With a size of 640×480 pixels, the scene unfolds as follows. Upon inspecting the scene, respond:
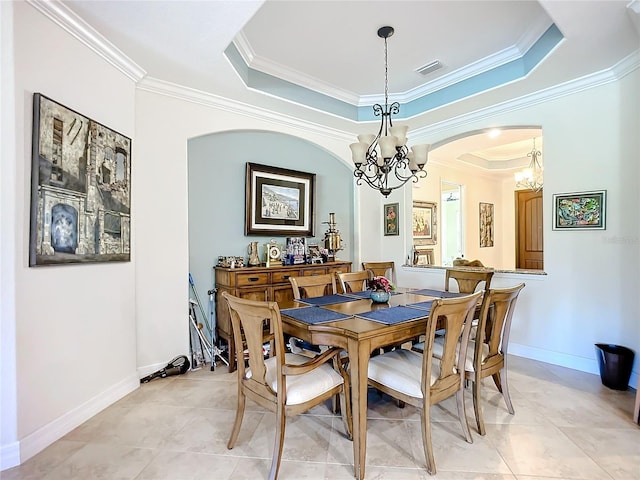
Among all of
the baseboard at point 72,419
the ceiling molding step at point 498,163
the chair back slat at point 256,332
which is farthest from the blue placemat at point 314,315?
the ceiling molding step at point 498,163

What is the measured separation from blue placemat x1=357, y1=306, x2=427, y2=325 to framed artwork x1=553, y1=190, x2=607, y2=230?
208 cm

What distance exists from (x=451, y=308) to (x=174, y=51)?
9.14 ft

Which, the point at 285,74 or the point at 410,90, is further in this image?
the point at 410,90

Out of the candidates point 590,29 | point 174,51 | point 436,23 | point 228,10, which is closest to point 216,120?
point 174,51

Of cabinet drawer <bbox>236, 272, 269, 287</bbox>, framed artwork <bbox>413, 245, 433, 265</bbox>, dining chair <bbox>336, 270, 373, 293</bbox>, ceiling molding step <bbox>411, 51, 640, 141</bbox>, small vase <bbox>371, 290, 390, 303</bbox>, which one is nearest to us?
small vase <bbox>371, 290, 390, 303</bbox>

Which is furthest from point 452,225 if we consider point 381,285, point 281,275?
point 381,285

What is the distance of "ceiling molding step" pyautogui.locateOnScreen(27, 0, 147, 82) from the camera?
6.63 feet

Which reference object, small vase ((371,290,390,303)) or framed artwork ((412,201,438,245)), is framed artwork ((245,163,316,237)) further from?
framed artwork ((412,201,438,245))

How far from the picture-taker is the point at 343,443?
80.7 inches

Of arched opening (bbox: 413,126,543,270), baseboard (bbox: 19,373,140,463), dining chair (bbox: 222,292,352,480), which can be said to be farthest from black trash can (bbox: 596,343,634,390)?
baseboard (bbox: 19,373,140,463)

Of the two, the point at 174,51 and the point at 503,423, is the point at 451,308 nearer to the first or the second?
the point at 503,423

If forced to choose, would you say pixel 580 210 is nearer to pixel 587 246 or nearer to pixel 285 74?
pixel 587 246

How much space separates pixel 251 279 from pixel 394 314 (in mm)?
1745

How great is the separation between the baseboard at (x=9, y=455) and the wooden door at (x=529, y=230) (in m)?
8.14
